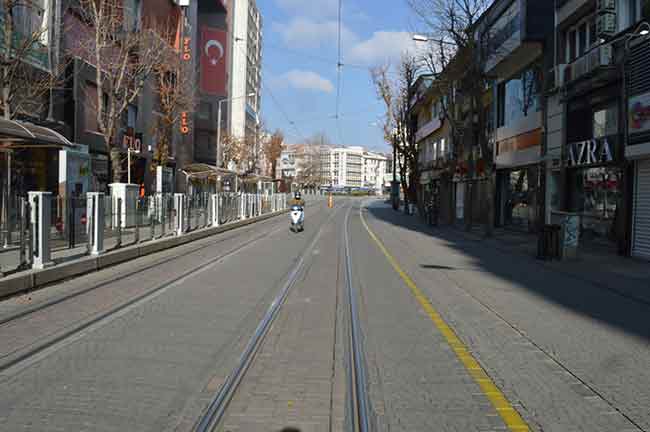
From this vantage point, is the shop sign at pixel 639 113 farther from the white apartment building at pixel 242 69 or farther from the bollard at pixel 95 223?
the white apartment building at pixel 242 69

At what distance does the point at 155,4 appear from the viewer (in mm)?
38188

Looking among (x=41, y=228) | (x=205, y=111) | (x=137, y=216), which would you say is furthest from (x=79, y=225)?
(x=205, y=111)

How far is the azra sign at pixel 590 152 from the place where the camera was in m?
18.3

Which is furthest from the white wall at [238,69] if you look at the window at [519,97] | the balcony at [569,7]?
the balcony at [569,7]

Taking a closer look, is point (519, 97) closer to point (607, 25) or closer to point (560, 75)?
point (560, 75)

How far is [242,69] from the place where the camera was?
260ft

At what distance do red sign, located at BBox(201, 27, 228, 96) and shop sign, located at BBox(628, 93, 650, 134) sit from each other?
48.7 m

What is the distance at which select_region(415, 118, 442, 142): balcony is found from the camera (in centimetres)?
4912

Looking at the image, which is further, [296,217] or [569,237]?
[296,217]

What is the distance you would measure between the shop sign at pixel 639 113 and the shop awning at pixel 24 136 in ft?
48.4

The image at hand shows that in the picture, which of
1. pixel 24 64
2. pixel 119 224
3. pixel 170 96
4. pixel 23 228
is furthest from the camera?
pixel 170 96

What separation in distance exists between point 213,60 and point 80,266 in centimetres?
5230

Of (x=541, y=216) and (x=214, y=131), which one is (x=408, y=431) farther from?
(x=214, y=131)

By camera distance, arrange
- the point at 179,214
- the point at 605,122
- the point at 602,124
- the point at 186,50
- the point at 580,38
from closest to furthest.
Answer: the point at 605,122
the point at 602,124
the point at 179,214
the point at 580,38
the point at 186,50
